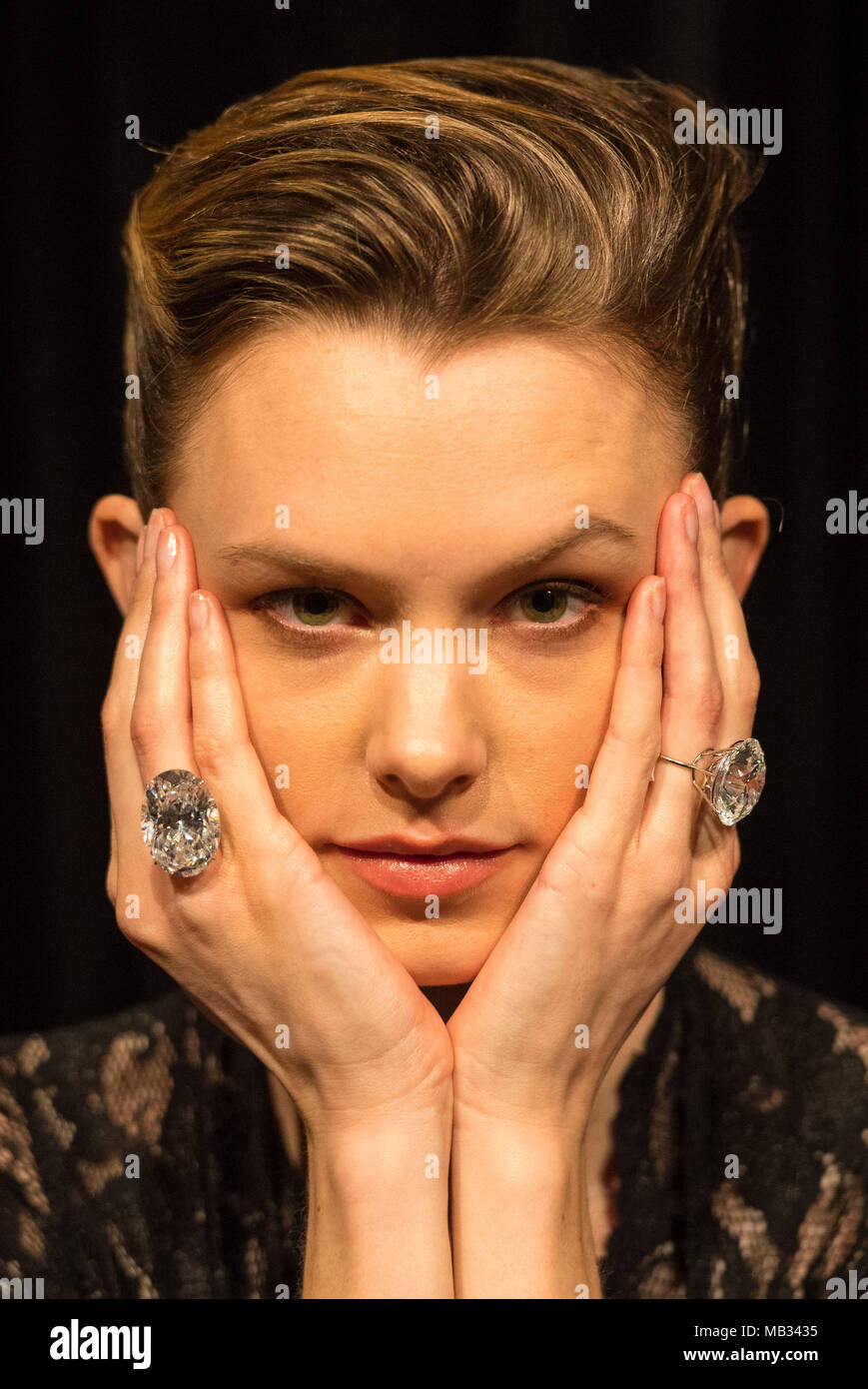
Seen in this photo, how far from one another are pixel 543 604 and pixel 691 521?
205 mm

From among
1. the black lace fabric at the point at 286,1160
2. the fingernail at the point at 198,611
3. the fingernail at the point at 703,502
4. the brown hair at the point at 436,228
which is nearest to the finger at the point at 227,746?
the fingernail at the point at 198,611

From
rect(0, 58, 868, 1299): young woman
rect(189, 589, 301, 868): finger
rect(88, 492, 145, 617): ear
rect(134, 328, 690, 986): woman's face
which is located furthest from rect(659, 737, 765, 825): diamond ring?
rect(88, 492, 145, 617): ear

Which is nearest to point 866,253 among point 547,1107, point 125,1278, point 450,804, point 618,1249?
point 450,804

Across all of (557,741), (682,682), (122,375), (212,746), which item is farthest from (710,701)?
(122,375)

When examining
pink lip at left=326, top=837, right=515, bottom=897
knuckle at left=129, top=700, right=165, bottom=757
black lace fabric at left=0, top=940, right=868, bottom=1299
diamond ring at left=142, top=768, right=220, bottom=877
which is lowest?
black lace fabric at left=0, top=940, right=868, bottom=1299

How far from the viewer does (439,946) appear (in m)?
1.42

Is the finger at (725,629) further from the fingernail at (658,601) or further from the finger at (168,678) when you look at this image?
the finger at (168,678)

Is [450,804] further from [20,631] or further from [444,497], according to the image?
[20,631]

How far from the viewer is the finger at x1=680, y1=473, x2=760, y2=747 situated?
1.47 metres

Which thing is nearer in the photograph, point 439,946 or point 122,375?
point 439,946

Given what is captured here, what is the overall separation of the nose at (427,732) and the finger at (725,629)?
332 mm

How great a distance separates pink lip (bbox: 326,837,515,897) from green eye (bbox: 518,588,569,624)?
259 mm

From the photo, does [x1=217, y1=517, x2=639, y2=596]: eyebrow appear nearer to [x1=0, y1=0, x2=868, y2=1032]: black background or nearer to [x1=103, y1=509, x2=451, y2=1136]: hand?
[x1=103, y1=509, x2=451, y2=1136]: hand

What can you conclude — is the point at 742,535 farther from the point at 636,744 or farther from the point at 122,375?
the point at 122,375
